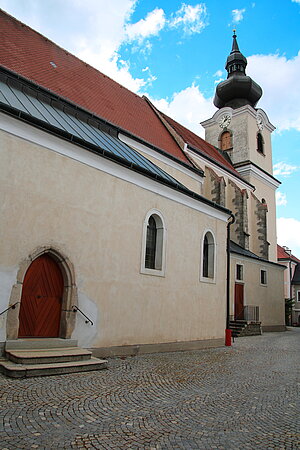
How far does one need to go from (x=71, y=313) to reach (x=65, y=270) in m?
0.98

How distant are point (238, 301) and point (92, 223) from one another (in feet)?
45.0

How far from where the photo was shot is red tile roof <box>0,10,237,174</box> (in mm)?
13109

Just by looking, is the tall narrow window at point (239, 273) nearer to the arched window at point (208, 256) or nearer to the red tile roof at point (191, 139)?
the red tile roof at point (191, 139)

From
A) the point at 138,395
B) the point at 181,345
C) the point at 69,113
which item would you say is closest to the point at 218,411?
the point at 138,395

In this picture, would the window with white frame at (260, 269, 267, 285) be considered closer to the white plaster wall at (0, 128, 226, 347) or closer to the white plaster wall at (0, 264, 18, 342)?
the white plaster wall at (0, 128, 226, 347)

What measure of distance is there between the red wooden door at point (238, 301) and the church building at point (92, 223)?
662cm

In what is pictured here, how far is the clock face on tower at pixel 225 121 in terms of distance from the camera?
3042 cm

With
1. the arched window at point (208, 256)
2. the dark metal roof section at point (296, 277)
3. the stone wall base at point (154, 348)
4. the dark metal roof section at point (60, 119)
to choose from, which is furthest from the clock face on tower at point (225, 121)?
the stone wall base at point (154, 348)

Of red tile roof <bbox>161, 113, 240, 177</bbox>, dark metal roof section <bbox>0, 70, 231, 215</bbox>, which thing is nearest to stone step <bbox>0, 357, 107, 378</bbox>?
dark metal roof section <bbox>0, 70, 231, 215</bbox>

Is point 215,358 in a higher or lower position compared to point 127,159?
lower

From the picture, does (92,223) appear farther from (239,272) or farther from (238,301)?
(238,301)

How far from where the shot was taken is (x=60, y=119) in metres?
9.82

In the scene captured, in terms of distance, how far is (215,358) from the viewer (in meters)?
9.80

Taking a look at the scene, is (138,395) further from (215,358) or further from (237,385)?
(215,358)
